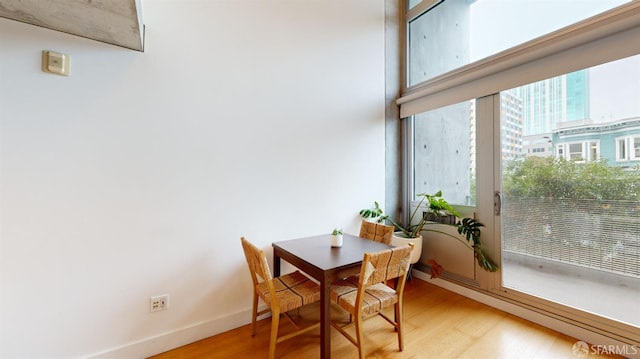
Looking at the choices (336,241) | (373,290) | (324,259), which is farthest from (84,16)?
(373,290)

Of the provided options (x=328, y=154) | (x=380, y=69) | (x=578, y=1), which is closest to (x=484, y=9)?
(x=578, y=1)

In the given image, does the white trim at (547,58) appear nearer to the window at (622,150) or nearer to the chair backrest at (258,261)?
the window at (622,150)

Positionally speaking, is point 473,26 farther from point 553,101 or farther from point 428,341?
point 428,341

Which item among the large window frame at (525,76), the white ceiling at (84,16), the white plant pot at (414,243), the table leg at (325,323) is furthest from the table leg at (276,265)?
the large window frame at (525,76)

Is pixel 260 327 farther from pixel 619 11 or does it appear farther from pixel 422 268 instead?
pixel 619 11

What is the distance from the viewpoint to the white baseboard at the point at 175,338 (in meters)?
1.76

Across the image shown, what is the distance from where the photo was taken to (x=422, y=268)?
3248mm

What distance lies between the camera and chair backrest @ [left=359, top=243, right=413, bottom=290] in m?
1.59

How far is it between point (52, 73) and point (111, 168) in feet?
2.11

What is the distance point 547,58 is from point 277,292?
2950 millimetres

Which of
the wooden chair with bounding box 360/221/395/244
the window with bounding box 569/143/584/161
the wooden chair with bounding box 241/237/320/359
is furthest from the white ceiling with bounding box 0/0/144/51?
the window with bounding box 569/143/584/161

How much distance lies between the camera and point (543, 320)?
2.19 meters

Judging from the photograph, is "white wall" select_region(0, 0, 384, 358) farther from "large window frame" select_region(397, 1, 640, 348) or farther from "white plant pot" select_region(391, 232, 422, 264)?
"large window frame" select_region(397, 1, 640, 348)

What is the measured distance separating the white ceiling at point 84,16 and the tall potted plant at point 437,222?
2.64 metres
